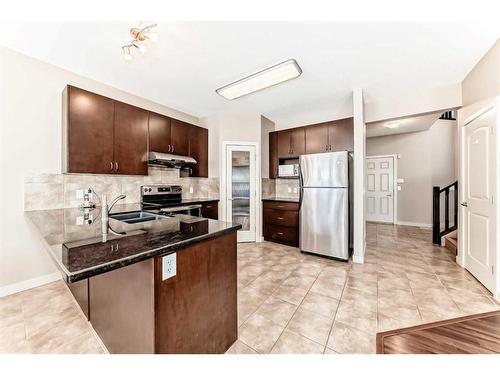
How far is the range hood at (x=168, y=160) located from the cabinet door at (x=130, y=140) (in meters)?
0.14

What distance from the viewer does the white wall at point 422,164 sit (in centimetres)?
513

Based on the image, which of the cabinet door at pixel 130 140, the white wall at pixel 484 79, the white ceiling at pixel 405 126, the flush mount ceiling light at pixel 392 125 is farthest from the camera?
the flush mount ceiling light at pixel 392 125

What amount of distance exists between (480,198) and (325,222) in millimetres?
1763

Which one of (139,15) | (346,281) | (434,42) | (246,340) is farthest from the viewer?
(346,281)

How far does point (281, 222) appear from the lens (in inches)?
155

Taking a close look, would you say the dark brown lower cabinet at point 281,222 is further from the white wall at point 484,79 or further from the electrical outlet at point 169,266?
the electrical outlet at point 169,266

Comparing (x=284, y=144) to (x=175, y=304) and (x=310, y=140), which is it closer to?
(x=310, y=140)

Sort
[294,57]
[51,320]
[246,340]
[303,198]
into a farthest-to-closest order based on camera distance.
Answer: [303,198] → [294,57] → [51,320] → [246,340]

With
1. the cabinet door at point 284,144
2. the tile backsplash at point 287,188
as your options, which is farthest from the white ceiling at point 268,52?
the tile backsplash at point 287,188

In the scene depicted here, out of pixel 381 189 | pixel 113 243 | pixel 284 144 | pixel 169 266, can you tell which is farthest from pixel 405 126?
pixel 113 243
